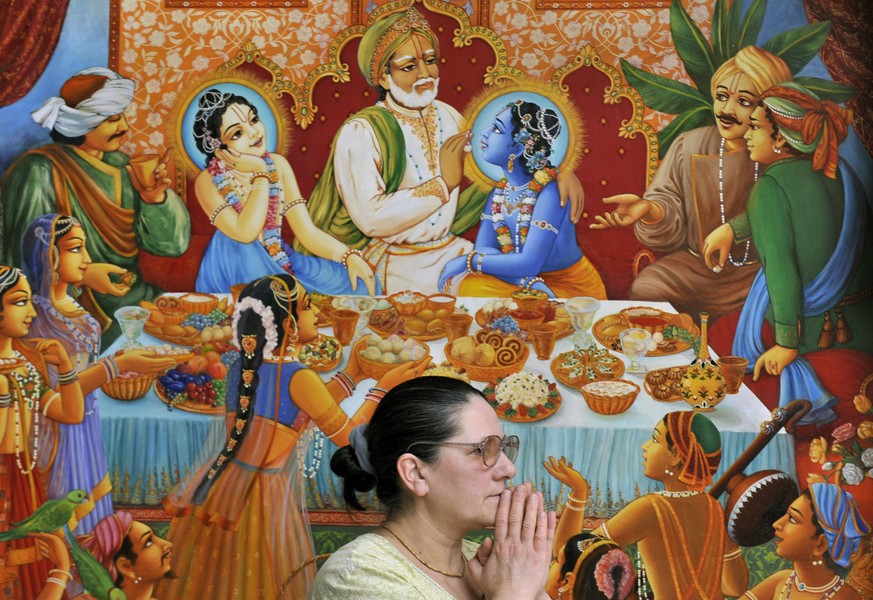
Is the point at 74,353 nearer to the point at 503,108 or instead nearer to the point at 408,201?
the point at 408,201

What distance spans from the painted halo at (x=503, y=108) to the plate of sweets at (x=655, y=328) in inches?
28.8

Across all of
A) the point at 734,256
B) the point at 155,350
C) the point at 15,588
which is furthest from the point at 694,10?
the point at 15,588

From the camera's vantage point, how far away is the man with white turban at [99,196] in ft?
15.1

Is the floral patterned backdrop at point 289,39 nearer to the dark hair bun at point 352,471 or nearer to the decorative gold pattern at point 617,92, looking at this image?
the decorative gold pattern at point 617,92

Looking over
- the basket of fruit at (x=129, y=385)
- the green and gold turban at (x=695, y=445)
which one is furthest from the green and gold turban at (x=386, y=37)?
the green and gold turban at (x=695, y=445)

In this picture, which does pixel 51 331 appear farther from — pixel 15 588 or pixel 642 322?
pixel 642 322

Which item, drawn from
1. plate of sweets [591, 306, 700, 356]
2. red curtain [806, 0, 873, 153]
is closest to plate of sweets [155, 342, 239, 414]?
plate of sweets [591, 306, 700, 356]

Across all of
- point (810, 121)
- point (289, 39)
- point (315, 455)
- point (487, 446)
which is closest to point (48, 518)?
point (315, 455)

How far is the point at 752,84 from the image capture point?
4.61m

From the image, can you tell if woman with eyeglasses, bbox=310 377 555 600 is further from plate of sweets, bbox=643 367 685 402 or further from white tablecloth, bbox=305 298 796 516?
plate of sweets, bbox=643 367 685 402

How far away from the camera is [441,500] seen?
2439 mm

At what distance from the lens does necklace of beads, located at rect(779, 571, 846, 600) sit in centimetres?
444

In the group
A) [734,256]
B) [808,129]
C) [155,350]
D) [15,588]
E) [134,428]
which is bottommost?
[15,588]

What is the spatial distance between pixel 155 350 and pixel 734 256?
246 cm
